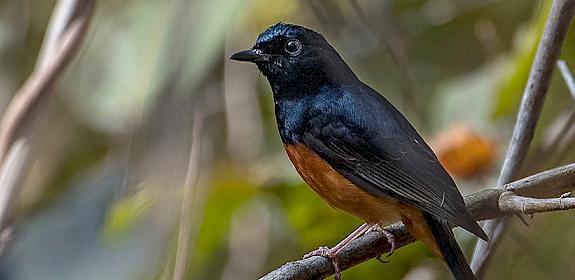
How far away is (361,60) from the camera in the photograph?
475 cm

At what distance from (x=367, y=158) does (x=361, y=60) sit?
178cm

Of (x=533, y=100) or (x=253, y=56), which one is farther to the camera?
(x=253, y=56)

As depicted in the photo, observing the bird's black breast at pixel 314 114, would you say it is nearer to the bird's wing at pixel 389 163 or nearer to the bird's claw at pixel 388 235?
the bird's wing at pixel 389 163

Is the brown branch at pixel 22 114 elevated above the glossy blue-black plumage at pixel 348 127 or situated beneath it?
elevated above

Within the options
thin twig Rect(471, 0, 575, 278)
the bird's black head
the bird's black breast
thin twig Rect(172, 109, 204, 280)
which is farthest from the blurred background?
thin twig Rect(471, 0, 575, 278)

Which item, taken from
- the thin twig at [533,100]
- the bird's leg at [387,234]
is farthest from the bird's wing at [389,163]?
the thin twig at [533,100]

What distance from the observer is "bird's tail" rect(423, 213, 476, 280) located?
9.27 feet

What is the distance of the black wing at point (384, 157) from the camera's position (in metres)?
2.89

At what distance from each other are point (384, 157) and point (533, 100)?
0.46 m

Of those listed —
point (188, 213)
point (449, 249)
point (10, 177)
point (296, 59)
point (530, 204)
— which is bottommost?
point (449, 249)

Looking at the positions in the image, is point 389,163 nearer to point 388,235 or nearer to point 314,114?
point 388,235

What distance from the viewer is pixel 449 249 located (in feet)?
9.49

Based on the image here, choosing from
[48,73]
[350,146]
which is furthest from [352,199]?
[48,73]

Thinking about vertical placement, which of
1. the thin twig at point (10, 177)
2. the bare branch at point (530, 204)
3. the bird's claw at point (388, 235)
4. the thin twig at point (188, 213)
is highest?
the thin twig at point (10, 177)
